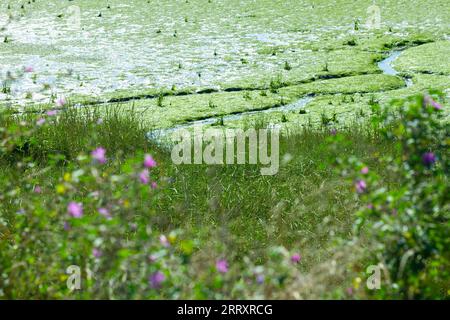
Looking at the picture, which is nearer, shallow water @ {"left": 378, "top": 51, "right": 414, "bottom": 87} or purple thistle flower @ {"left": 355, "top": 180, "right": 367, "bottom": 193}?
purple thistle flower @ {"left": 355, "top": 180, "right": 367, "bottom": 193}

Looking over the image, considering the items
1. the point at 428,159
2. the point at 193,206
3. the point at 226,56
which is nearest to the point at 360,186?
the point at 428,159

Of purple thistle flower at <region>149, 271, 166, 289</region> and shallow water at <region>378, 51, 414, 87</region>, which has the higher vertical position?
purple thistle flower at <region>149, 271, 166, 289</region>

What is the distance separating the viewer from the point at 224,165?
4895 mm

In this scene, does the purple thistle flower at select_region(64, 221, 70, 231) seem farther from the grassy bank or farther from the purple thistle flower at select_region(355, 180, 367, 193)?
the purple thistle flower at select_region(355, 180, 367, 193)

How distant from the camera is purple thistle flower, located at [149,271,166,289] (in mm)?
2314

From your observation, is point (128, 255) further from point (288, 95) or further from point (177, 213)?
point (288, 95)

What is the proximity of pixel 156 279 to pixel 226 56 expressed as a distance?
682cm

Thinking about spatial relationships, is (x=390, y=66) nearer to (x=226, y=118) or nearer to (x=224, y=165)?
(x=226, y=118)

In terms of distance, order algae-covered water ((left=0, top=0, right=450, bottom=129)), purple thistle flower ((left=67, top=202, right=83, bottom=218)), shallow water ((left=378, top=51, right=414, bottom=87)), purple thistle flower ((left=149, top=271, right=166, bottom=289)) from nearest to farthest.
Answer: purple thistle flower ((left=149, top=271, right=166, bottom=289)) → purple thistle flower ((left=67, top=202, right=83, bottom=218)) → algae-covered water ((left=0, top=0, right=450, bottom=129)) → shallow water ((left=378, top=51, right=414, bottom=87))

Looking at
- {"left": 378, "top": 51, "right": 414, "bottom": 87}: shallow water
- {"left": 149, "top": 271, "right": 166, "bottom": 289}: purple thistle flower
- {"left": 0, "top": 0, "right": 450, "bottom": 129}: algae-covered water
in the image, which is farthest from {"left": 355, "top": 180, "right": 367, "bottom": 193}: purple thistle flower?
{"left": 378, "top": 51, "right": 414, "bottom": 87}: shallow water

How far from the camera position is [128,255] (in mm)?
2316

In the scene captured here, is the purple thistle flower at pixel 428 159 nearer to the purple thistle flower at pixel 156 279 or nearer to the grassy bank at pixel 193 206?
the grassy bank at pixel 193 206

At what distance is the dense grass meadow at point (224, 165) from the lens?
8.20 ft

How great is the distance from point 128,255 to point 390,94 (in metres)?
5.36
